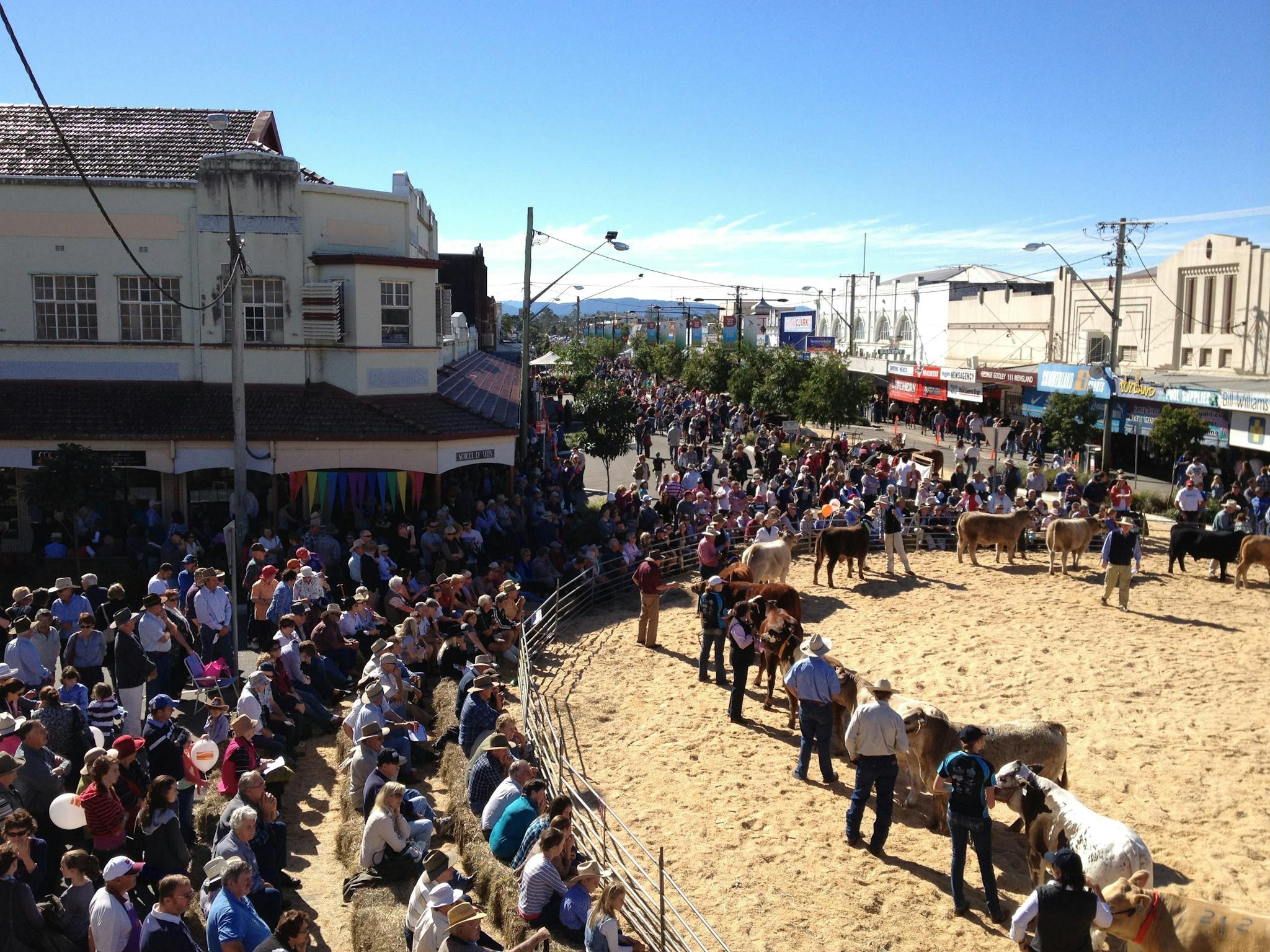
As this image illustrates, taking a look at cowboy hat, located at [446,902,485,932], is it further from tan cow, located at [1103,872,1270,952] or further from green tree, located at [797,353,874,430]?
green tree, located at [797,353,874,430]

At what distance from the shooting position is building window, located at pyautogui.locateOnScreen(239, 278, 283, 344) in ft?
73.0

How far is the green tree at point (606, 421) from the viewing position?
31.6 metres

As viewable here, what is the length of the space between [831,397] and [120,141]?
25.2 metres

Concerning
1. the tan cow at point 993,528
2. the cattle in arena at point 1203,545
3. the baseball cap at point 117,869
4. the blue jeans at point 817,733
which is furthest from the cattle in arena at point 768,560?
the baseball cap at point 117,869

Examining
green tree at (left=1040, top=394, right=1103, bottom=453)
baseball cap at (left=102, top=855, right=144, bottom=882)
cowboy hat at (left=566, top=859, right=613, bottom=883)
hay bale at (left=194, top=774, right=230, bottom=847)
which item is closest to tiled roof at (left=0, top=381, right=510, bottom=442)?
hay bale at (left=194, top=774, right=230, bottom=847)

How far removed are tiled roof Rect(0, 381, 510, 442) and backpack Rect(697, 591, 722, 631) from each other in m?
8.24

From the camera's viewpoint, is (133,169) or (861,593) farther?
(133,169)

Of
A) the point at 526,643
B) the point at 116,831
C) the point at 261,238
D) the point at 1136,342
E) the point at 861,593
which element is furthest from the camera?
the point at 1136,342

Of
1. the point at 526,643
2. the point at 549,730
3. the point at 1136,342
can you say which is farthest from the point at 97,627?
the point at 1136,342

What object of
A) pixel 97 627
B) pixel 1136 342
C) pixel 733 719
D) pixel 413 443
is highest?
pixel 1136 342

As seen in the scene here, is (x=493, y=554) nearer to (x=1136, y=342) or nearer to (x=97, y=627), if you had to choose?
(x=97, y=627)

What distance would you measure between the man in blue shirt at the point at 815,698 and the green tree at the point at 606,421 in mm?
20162

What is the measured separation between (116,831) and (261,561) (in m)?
8.04

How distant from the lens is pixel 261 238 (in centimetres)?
2214
